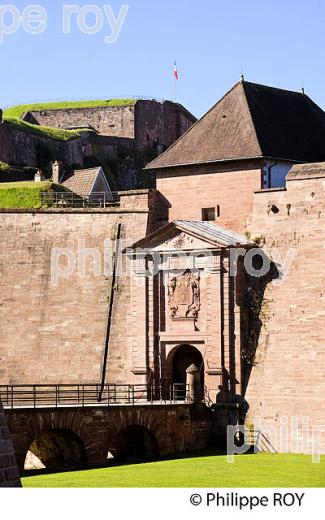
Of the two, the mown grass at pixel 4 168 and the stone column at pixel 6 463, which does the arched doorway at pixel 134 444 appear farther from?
the mown grass at pixel 4 168


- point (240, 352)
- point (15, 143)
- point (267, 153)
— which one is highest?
point (15, 143)

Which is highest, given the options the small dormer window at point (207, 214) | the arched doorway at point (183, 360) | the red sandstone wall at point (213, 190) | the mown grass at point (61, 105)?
the mown grass at point (61, 105)

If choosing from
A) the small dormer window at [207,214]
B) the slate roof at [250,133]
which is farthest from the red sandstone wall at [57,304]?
the slate roof at [250,133]

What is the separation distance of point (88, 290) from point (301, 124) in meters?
9.84

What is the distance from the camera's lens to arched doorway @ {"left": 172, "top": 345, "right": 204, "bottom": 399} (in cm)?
4644

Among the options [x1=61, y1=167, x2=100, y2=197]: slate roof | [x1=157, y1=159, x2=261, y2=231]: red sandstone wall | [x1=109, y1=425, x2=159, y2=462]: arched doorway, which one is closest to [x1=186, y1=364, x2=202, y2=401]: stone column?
[x1=109, y1=425, x2=159, y2=462]: arched doorway

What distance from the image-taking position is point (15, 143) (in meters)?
74.5

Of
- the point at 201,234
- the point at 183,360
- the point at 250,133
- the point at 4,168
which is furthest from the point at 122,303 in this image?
the point at 4,168

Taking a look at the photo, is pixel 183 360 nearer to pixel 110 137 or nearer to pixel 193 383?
pixel 193 383

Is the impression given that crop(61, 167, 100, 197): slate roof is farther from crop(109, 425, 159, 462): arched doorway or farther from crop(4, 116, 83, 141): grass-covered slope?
crop(109, 425, 159, 462): arched doorway

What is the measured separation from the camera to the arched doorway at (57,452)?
4041cm

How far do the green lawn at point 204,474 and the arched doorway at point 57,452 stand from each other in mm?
2238

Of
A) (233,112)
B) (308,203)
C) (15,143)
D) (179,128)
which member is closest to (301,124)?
(233,112)

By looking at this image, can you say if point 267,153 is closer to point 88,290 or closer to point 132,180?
point 88,290
